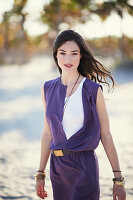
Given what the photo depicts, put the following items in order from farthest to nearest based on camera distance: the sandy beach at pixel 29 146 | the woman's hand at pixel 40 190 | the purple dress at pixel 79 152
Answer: the sandy beach at pixel 29 146 < the woman's hand at pixel 40 190 < the purple dress at pixel 79 152

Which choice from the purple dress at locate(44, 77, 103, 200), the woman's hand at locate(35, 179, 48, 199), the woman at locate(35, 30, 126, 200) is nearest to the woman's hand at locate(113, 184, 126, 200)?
the woman at locate(35, 30, 126, 200)

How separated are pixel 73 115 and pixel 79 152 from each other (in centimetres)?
27

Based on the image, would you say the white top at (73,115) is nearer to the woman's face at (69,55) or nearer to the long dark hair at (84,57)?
the woman's face at (69,55)

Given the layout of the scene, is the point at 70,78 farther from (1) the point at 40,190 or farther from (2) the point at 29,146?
(2) the point at 29,146

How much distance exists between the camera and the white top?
2.06m

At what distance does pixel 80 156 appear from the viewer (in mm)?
2078

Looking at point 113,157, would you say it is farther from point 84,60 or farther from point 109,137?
point 84,60

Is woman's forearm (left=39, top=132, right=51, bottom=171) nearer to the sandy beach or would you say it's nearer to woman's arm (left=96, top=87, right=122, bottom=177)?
woman's arm (left=96, top=87, right=122, bottom=177)

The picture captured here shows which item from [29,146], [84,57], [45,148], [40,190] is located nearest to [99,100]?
[84,57]

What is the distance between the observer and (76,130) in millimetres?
2062

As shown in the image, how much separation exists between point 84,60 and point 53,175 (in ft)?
3.05

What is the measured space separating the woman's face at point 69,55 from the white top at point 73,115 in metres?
0.21

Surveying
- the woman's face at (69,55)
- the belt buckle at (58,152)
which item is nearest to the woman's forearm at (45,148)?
the belt buckle at (58,152)

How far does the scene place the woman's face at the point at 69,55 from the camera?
2.15 meters
